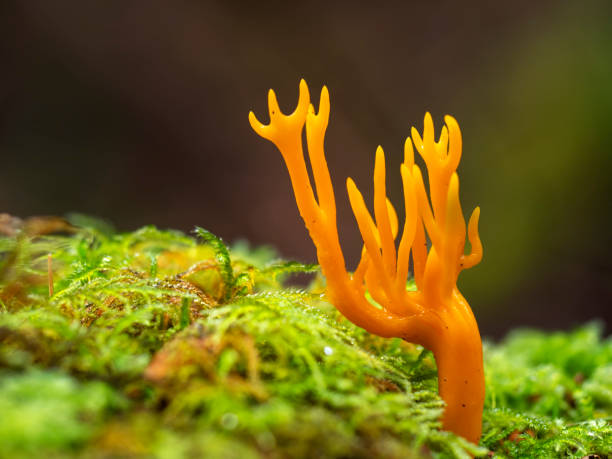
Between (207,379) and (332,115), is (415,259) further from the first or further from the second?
(332,115)

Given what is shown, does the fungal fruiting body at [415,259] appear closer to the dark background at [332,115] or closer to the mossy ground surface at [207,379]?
the mossy ground surface at [207,379]

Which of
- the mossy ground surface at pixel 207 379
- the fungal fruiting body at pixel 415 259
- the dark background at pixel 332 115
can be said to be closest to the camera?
the mossy ground surface at pixel 207 379

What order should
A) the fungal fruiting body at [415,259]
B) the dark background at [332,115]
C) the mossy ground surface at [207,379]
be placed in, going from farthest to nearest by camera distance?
the dark background at [332,115]
the fungal fruiting body at [415,259]
the mossy ground surface at [207,379]

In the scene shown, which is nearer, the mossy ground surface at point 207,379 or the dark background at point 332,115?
the mossy ground surface at point 207,379

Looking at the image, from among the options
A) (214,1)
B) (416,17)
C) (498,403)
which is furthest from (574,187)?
(214,1)

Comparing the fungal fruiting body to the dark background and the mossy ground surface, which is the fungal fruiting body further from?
the dark background

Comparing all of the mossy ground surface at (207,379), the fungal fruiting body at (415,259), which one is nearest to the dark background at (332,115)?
the mossy ground surface at (207,379)

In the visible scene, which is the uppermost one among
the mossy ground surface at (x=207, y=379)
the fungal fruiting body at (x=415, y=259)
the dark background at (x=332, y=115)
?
the dark background at (x=332, y=115)
